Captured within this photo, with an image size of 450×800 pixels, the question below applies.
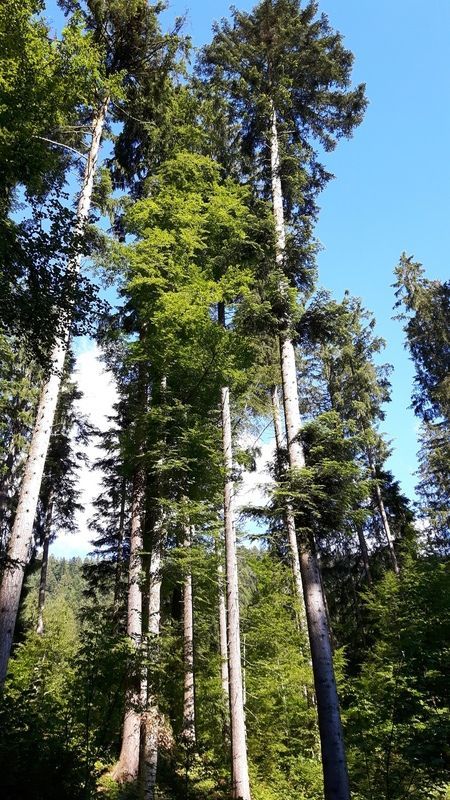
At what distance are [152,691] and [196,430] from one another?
5134 millimetres

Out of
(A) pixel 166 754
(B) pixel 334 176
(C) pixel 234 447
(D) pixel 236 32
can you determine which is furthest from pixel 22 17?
(A) pixel 166 754

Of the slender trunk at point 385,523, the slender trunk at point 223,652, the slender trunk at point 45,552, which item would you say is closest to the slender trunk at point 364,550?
the slender trunk at point 385,523

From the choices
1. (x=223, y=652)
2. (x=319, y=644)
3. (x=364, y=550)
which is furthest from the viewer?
(x=364, y=550)

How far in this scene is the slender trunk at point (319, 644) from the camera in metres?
6.07

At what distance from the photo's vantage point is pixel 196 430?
1084 centimetres

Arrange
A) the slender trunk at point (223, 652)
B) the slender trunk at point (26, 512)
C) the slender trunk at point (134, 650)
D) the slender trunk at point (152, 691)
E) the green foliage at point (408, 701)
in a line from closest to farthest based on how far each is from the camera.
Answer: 1. the green foliage at point (408, 701)
2. the slender trunk at point (26, 512)
3. the slender trunk at point (152, 691)
4. the slender trunk at point (134, 650)
5. the slender trunk at point (223, 652)

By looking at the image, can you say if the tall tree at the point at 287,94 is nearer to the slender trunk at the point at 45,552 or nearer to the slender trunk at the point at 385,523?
the slender trunk at the point at 385,523

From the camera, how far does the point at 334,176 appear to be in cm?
1268

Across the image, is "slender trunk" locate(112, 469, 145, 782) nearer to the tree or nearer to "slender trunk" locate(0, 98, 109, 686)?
"slender trunk" locate(0, 98, 109, 686)

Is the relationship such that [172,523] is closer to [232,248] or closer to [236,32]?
[232,248]

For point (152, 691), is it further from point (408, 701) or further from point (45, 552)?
point (45, 552)

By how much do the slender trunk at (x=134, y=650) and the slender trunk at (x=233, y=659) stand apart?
6.04ft

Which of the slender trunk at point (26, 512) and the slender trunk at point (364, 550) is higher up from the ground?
the slender trunk at point (364, 550)

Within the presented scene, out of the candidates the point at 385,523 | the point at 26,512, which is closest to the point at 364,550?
the point at 385,523
